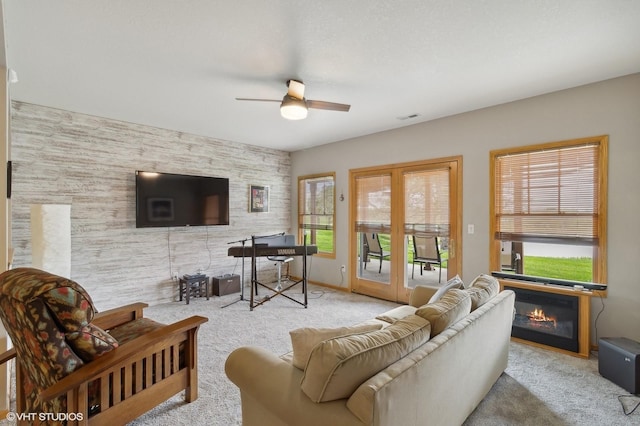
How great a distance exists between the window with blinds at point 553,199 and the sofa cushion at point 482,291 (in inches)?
51.0

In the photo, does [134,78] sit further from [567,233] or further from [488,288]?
[567,233]

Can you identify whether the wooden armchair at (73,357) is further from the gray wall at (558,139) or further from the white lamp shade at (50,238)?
the gray wall at (558,139)

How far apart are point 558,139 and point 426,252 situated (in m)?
2.03

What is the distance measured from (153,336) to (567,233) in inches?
150

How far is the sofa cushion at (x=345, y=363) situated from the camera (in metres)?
1.17

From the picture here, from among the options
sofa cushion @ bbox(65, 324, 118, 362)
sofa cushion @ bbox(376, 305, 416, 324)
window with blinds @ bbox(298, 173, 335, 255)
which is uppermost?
window with blinds @ bbox(298, 173, 335, 255)

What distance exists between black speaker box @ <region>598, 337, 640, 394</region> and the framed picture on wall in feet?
15.8

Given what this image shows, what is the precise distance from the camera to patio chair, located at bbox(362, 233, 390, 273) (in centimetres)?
479

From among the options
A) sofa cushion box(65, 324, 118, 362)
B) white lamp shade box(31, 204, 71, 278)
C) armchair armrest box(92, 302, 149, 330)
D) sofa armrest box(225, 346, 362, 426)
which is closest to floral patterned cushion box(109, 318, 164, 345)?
armchair armrest box(92, 302, 149, 330)

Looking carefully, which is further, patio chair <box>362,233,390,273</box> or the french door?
patio chair <box>362,233,390,273</box>

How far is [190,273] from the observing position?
473 centimetres

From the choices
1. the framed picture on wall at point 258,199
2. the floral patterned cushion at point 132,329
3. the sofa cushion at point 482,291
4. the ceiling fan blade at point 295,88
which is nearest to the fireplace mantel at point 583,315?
the sofa cushion at point 482,291

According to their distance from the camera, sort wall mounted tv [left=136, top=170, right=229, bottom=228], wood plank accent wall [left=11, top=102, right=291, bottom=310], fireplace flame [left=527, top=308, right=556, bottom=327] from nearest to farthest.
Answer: fireplace flame [left=527, top=308, right=556, bottom=327], wood plank accent wall [left=11, top=102, right=291, bottom=310], wall mounted tv [left=136, top=170, right=229, bottom=228]

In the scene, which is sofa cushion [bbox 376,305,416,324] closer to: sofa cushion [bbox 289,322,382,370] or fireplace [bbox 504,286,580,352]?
sofa cushion [bbox 289,322,382,370]
